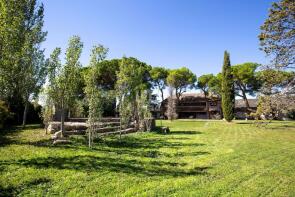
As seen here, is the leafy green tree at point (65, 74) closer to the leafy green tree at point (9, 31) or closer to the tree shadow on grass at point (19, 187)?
the leafy green tree at point (9, 31)

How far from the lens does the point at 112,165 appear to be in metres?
10.6

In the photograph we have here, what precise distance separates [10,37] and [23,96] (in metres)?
12.0

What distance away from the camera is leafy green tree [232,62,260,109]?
5709 centimetres

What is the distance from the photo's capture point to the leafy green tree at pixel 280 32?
10145 millimetres

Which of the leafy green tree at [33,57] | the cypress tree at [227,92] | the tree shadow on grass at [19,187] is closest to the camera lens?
the tree shadow on grass at [19,187]

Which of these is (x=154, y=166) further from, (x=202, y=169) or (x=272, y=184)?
(x=272, y=184)

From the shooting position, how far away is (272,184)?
938cm

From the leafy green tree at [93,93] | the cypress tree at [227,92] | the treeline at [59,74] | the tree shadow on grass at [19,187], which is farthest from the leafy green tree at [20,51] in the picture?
the cypress tree at [227,92]

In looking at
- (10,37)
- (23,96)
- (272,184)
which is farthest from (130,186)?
(23,96)

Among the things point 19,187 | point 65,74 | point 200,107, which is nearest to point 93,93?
point 65,74

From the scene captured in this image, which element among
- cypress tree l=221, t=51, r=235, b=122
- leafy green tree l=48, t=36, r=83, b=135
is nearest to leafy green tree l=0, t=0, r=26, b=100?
leafy green tree l=48, t=36, r=83, b=135

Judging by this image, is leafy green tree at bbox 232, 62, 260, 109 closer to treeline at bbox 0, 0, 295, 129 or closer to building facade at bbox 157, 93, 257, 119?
building facade at bbox 157, 93, 257, 119

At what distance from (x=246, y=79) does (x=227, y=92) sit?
51.6 ft

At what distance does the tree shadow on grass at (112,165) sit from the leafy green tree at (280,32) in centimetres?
597
